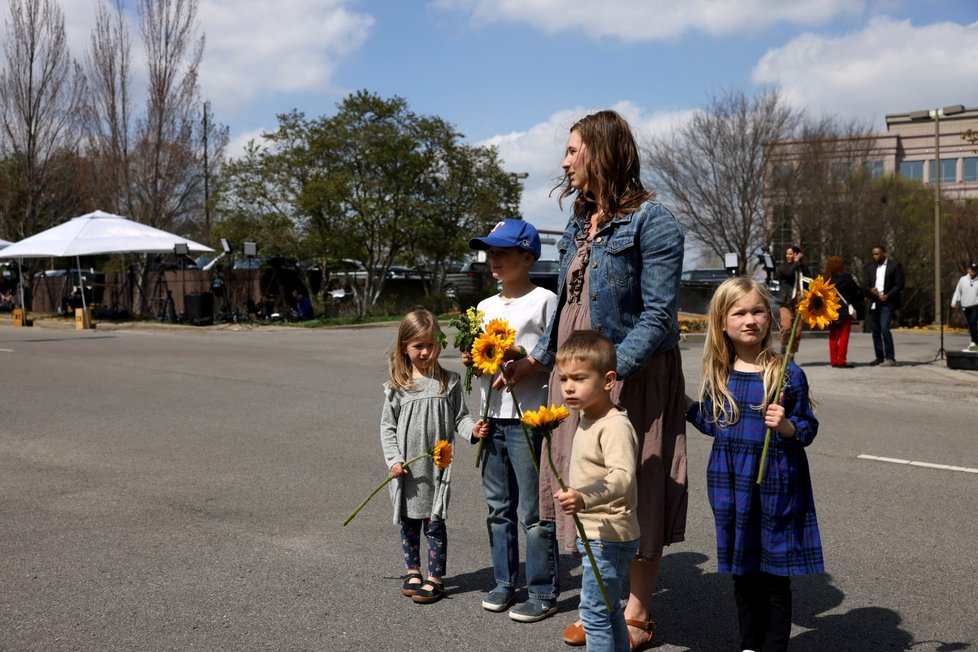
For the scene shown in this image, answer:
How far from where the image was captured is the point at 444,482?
421 centimetres

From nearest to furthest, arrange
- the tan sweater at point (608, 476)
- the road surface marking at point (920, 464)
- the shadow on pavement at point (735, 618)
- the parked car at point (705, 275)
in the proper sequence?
1. the tan sweater at point (608, 476)
2. the shadow on pavement at point (735, 618)
3. the road surface marking at point (920, 464)
4. the parked car at point (705, 275)

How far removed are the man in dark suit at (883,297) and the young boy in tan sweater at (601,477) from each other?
40.9ft

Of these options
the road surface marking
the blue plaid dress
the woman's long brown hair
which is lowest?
the road surface marking

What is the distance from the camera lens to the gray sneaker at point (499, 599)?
4043mm

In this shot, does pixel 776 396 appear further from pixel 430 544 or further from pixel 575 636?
pixel 430 544

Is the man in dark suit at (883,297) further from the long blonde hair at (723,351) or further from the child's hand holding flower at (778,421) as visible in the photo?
the child's hand holding flower at (778,421)

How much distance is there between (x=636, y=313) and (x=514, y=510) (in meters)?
1.08

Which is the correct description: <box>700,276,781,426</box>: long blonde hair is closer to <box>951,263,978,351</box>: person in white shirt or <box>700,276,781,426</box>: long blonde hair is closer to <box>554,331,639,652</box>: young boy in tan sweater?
<box>554,331,639,652</box>: young boy in tan sweater

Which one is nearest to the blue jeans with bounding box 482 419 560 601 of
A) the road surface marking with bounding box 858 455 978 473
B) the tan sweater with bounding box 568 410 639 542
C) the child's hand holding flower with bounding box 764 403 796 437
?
the tan sweater with bounding box 568 410 639 542

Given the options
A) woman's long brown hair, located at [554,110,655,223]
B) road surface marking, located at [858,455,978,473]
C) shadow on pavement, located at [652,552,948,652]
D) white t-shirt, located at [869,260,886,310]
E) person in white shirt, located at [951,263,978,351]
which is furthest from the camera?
person in white shirt, located at [951,263,978,351]

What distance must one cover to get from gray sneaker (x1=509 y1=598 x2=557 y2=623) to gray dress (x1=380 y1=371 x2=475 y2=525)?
0.52 meters

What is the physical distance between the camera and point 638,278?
3564 mm

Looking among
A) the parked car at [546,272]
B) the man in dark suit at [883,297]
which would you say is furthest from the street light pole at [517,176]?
the man in dark suit at [883,297]

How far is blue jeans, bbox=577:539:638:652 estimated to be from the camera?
3.16 m
